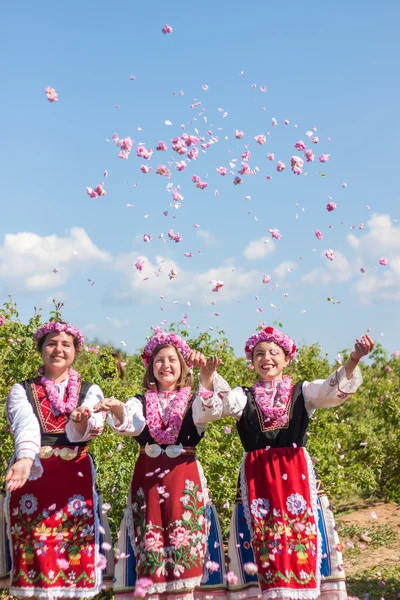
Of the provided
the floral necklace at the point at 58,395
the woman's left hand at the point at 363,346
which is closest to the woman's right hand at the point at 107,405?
the floral necklace at the point at 58,395

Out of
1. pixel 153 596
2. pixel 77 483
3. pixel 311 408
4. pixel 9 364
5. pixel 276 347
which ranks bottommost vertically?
pixel 153 596

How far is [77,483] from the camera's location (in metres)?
4.94

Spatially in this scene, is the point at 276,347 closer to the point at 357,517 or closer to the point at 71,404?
the point at 71,404

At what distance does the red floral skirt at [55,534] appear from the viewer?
4.75 meters

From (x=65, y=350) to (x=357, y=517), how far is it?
7.15 m

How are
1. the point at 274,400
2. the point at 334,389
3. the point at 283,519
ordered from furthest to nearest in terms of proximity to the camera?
the point at 274,400, the point at 334,389, the point at 283,519

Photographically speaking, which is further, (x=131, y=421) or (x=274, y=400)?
(x=274, y=400)

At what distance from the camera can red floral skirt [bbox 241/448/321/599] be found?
4832 mm

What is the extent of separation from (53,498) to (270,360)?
5.85 ft

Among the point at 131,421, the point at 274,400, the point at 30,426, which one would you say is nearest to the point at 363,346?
the point at 274,400

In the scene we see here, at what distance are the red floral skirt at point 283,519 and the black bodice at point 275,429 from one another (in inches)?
2.1

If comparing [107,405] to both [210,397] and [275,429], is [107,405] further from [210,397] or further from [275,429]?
[275,429]

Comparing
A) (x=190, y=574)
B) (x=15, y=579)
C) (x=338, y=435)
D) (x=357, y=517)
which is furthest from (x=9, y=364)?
(x=357, y=517)

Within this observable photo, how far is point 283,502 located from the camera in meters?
4.95
